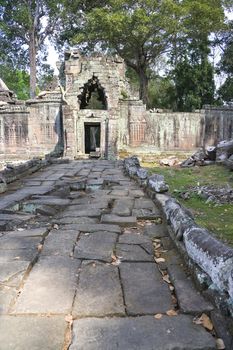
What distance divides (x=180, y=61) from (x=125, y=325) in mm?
28175

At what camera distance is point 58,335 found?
2041 mm

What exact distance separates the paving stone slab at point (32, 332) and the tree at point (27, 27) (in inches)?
1094

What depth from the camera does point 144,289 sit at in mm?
2666

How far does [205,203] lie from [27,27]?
88.8ft

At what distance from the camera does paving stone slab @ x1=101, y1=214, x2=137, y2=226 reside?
4.48m

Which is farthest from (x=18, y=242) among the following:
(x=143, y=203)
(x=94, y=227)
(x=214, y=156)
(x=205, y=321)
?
(x=214, y=156)

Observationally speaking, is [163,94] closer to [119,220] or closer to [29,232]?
[119,220]

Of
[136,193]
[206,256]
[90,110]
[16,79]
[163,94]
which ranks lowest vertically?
[136,193]

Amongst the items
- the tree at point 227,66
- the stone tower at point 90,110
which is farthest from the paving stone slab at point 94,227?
the tree at point 227,66

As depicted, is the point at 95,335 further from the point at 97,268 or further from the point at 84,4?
the point at 84,4

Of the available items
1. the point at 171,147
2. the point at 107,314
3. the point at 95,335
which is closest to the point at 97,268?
the point at 107,314

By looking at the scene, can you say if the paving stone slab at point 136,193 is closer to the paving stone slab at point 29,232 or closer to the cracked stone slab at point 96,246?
the cracked stone slab at point 96,246

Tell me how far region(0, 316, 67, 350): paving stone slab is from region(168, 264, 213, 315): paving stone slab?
0.83 meters

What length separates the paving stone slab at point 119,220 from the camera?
14.7 feet
